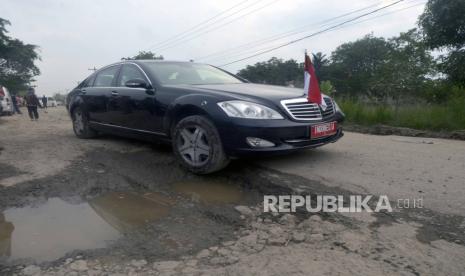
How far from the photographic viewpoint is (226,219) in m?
2.93

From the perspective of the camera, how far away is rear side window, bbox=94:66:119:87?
231 inches

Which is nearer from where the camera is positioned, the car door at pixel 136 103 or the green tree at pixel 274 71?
the car door at pixel 136 103

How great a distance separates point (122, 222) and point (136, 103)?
2.37 m

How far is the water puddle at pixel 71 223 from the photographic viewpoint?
2.55 meters

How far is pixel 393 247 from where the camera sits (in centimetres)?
237

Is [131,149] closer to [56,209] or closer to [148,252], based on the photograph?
[56,209]

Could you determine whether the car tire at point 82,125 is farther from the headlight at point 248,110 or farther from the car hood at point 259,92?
the headlight at point 248,110

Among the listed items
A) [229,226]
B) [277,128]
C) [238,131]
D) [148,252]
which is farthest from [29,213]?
[277,128]

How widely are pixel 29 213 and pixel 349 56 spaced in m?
66.0

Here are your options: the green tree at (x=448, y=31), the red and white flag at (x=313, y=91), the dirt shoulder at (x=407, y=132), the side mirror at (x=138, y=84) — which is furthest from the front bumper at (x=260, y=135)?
the green tree at (x=448, y=31)

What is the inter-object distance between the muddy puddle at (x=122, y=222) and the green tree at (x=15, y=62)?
40818 millimetres

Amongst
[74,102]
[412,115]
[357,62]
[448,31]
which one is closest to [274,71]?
[357,62]

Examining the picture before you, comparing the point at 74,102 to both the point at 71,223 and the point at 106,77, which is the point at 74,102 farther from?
the point at 71,223

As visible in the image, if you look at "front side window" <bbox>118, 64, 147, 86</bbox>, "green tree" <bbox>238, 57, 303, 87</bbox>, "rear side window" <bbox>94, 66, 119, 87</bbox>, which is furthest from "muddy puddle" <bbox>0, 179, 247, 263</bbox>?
"green tree" <bbox>238, 57, 303, 87</bbox>
